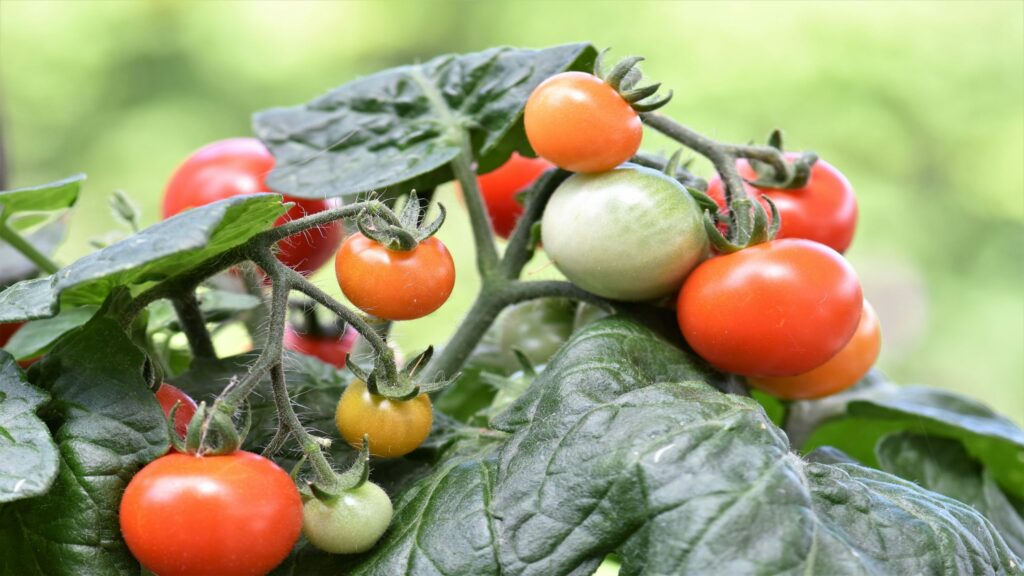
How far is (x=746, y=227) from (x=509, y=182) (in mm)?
295

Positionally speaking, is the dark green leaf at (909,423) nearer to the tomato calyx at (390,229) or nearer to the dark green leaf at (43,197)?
the tomato calyx at (390,229)

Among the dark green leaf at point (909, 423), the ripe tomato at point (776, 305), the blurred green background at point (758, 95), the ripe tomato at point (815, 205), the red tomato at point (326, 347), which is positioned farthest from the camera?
the blurred green background at point (758, 95)

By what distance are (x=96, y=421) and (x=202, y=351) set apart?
0.16 metres

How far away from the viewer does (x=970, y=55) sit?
286cm

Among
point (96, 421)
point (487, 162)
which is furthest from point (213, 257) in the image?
point (487, 162)

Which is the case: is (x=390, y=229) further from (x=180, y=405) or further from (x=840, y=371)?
(x=840, y=371)

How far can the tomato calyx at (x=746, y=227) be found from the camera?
22.4 inches

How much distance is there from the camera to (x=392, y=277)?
52 centimetres

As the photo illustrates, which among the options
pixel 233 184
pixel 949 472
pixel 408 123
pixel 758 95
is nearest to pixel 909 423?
pixel 949 472

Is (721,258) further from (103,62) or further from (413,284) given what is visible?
(103,62)

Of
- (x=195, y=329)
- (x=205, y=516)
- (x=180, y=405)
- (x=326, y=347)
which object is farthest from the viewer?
(x=326, y=347)

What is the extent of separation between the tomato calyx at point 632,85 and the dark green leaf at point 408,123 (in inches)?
4.9

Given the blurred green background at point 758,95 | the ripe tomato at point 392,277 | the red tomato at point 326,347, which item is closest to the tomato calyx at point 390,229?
the ripe tomato at point 392,277

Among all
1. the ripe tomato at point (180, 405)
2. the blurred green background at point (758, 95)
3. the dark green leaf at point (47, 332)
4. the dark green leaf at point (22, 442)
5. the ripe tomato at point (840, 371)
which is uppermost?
the dark green leaf at point (22, 442)
